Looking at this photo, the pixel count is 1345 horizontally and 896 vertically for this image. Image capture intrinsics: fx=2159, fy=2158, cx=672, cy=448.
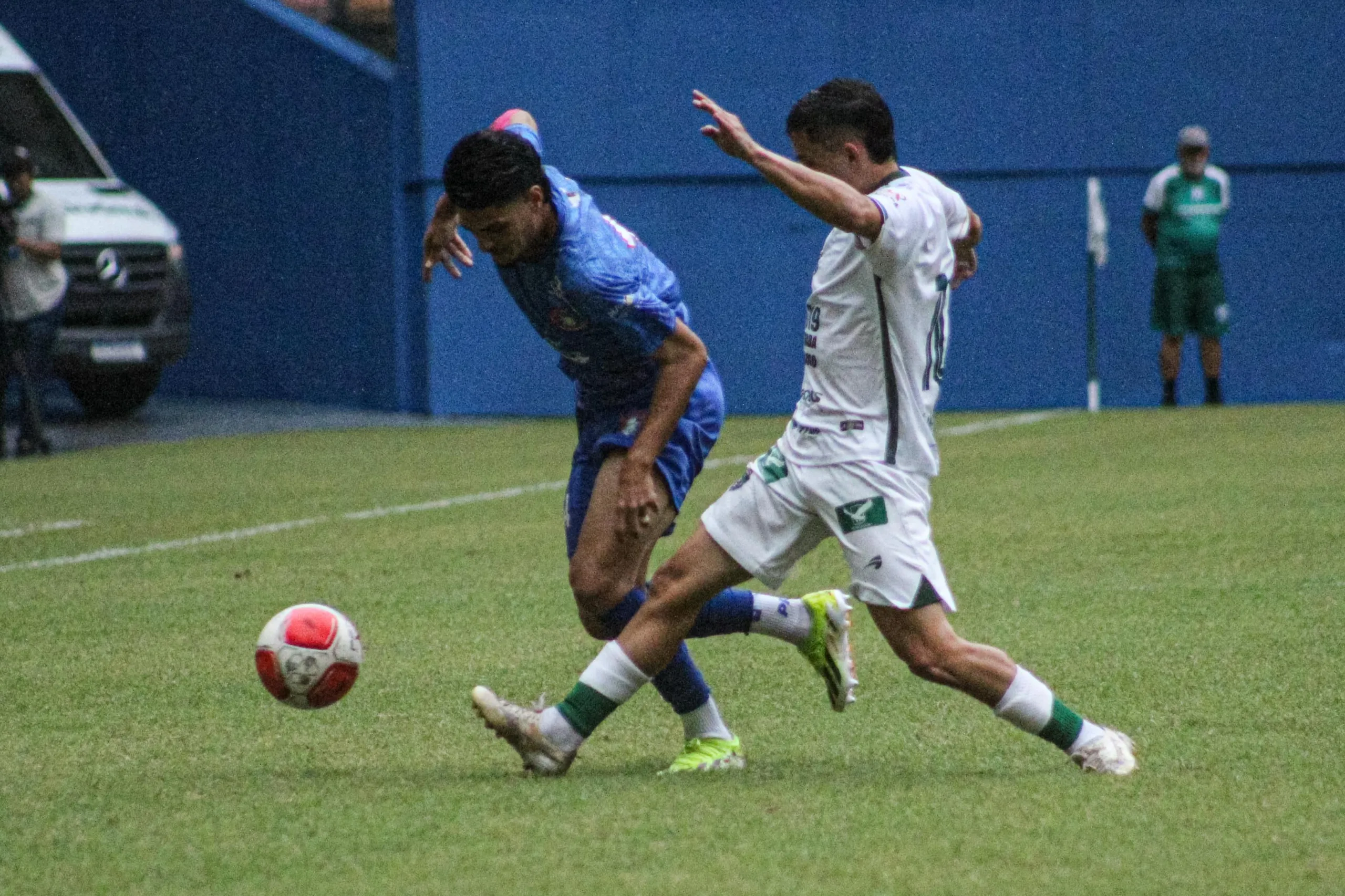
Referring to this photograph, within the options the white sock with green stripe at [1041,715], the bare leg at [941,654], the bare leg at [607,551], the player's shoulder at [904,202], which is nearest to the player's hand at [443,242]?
the bare leg at [607,551]

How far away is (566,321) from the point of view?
552 cm

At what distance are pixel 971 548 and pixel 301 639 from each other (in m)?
4.89

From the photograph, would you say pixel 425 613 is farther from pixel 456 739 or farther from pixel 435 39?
pixel 435 39

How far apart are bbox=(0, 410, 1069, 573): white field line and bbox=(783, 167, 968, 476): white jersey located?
5.73 m

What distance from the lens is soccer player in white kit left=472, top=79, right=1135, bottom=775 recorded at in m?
5.05

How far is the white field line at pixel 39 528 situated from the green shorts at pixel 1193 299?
10.6 m

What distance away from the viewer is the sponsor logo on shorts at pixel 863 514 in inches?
200

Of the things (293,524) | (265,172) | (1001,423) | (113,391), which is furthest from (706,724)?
(265,172)

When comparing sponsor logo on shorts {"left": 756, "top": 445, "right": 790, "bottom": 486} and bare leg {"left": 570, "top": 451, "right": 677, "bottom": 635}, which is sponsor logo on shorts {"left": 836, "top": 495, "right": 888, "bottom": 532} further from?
bare leg {"left": 570, "top": 451, "right": 677, "bottom": 635}

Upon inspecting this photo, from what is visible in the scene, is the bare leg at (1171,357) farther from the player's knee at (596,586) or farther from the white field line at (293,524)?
the player's knee at (596,586)

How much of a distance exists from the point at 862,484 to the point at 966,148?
15.1 m

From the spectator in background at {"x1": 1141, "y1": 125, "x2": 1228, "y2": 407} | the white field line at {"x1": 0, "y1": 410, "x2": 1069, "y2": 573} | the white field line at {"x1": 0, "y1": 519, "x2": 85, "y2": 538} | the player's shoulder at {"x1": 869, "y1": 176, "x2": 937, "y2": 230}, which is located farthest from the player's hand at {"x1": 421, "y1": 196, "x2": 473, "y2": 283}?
the spectator in background at {"x1": 1141, "y1": 125, "x2": 1228, "y2": 407}

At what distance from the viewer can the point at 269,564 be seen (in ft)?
32.5

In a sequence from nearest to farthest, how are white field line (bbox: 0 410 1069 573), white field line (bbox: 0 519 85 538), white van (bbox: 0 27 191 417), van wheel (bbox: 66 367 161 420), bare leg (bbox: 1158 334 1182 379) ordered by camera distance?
1. white field line (bbox: 0 410 1069 573)
2. white field line (bbox: 0 519 85 538)
3. white van (bbox: 0 27 191 417)
4. van wheel (bbox: 66 367 161 420)
5. bare leg (bbox: 1158 334 1182 379)
